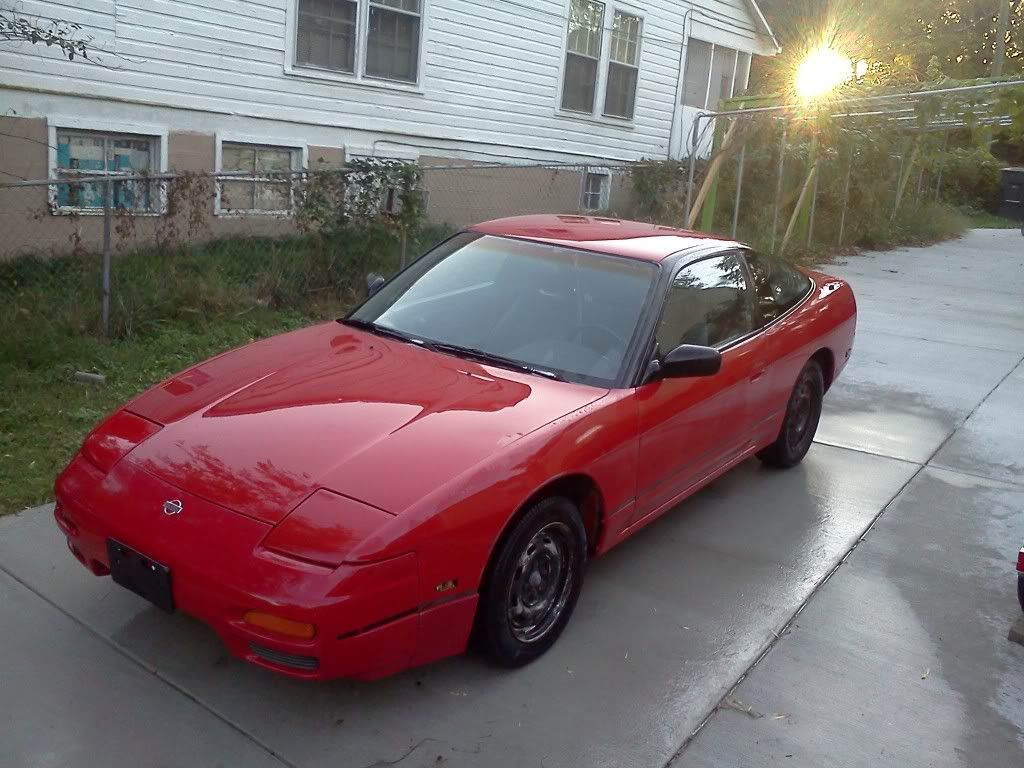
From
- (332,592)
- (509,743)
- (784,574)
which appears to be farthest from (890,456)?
(332,592)

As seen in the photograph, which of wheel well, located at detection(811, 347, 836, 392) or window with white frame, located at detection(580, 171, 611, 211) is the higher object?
window with white frame, located at detection(580, 171, 611, 211)

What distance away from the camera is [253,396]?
3.70 meters

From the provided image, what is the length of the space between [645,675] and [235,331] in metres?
4.88

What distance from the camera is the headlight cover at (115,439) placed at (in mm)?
3389

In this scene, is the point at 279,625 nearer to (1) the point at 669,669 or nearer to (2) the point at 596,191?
(1) the point at 669,669

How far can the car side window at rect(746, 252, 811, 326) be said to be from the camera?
17.2 feet

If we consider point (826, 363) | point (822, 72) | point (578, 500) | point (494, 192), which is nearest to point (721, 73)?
point (822, 72)

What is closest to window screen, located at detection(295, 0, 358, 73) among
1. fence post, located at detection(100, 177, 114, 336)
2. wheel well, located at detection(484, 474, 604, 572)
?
fence post, located at detection(100, 177, 114, 336)

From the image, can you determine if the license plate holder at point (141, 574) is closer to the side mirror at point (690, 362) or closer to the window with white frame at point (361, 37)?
the side mirror at point (690, 362)

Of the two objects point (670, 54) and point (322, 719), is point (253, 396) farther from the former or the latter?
point (670, 54)

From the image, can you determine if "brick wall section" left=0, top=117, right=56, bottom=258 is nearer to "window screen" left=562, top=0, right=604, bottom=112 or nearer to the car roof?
the car roof

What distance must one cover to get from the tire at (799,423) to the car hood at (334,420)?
2.12 meters

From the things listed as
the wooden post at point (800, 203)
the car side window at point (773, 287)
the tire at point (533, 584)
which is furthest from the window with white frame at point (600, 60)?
the tire at point (533, 584)

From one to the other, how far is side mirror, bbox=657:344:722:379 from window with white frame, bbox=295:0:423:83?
27.3ft
